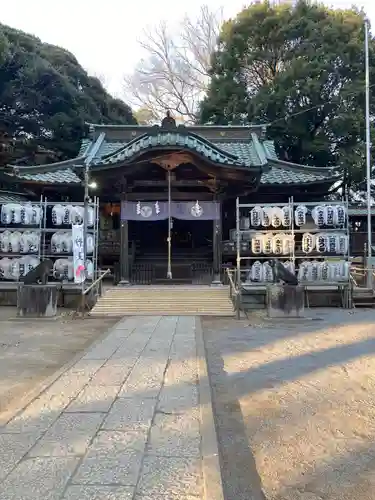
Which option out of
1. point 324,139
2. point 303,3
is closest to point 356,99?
point 324,139

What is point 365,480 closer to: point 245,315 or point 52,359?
point 52,359

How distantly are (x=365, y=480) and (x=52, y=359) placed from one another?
5.12 m

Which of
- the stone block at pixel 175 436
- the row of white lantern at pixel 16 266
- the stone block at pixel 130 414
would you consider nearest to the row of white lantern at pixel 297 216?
the row of white lantern at pixel 16 266

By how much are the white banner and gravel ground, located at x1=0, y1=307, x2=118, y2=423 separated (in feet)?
3.64

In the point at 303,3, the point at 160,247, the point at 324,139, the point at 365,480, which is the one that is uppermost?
the point at 303,3

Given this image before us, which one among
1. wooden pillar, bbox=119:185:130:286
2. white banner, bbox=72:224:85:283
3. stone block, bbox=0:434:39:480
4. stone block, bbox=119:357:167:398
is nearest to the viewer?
Answer: stone block, bbox=0:434:39:480

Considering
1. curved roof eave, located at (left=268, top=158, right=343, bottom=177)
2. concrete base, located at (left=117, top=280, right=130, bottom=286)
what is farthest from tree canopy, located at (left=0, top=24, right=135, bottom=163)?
concrete base, located at (left=117, top=280, right=130, bottom=286)

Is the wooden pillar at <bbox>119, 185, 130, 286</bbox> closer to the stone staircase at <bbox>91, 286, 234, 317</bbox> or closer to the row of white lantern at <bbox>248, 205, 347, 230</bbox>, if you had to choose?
the stone staircase at <bbox>91, 286, 234, 317</bbox>

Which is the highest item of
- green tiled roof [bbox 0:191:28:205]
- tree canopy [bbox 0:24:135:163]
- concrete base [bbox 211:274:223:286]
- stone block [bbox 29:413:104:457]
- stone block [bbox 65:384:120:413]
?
tree canopy [bbox 0:24:135:163]

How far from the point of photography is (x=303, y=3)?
2719 cm

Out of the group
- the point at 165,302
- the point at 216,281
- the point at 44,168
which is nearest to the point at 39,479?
the point at 165,302

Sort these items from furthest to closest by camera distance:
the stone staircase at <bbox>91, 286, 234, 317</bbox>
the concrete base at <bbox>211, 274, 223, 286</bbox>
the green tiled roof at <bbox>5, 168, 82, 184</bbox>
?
1. the green tiled roof at <bbox>5, 168, 82, 184</bbox>
2. the concrete base at <bbox>211, 274, 223, 286</bbox>
3. the stone staircase at <bbox>91, 286, 234, 317</bbox>

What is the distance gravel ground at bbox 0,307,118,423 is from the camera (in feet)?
17.5

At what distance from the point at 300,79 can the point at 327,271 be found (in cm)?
1693
